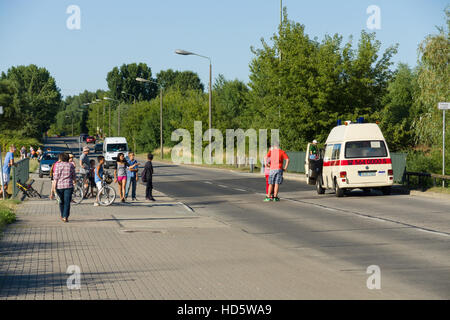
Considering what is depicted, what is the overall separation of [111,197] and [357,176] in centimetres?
801

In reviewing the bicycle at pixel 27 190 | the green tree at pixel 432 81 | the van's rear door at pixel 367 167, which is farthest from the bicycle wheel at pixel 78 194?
the green tree at pixel 432 81

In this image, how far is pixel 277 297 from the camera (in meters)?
7.15

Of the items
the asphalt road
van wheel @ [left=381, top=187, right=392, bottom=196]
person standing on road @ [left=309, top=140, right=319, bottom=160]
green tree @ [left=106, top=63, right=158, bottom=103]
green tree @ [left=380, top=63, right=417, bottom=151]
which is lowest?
the asphalt road

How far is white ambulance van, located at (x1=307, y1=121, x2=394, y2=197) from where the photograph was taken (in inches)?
840

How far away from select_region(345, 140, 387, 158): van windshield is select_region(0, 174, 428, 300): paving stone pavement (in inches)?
310

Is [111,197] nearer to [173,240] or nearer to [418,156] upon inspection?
[173,240]

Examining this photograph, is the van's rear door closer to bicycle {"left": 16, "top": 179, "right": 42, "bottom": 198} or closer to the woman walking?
the woman walking

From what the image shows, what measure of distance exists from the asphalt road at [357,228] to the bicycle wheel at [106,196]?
2.43 metres

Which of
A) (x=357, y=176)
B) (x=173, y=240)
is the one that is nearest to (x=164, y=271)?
(x=173, y=240)

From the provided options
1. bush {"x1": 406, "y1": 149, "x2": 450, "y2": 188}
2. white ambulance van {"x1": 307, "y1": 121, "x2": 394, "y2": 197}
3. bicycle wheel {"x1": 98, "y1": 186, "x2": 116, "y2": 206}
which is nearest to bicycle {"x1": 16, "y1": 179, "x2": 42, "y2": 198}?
bicycle wheel {"x1": 98, "y1": 186, "x2": 116, "y2": 206}

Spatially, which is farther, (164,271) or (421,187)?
(421,187)

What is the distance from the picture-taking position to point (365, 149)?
70.8 ft

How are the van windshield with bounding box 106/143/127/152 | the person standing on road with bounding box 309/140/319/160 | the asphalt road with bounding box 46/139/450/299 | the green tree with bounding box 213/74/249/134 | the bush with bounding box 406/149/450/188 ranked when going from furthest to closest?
the green tree with bounding box 213/74/249/134 → the van windshield with bounding box 106/143/127/152 → the bush with bounding box 406/149/450/188 → the person standing on road with bounding box 309/140/319/160 → the asphalt road with bounding box 46/139/450/299
